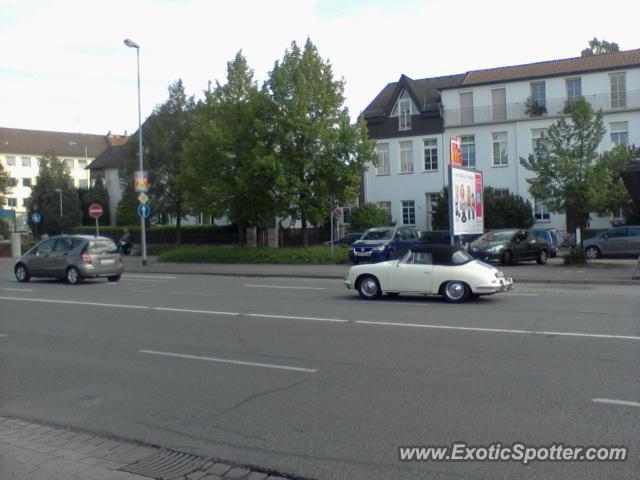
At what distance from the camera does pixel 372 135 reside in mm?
47719

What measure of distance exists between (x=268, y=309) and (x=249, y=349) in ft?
15.7

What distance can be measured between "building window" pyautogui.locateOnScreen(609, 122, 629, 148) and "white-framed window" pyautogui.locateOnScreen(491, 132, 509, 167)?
5.98 meters

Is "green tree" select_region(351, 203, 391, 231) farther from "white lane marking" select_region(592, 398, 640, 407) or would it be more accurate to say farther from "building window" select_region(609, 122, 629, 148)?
"white lane marking" select_region(592, 398, 640, 407)

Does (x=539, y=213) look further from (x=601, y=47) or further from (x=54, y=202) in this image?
(x=54, y=202)

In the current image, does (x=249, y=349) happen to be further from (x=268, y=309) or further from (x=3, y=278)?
(x=3, y=278)

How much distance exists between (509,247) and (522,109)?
17813 millimetres

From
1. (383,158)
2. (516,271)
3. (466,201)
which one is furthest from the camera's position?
(383,158)

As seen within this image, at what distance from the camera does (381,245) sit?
28.9m

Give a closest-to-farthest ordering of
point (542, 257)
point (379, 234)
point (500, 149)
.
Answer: point (542, 257) < point (379, 234) < point (500, 149)

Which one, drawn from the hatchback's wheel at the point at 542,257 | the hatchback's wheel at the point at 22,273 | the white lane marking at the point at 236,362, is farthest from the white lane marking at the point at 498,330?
the hatchback's wheel at the point at 542,257

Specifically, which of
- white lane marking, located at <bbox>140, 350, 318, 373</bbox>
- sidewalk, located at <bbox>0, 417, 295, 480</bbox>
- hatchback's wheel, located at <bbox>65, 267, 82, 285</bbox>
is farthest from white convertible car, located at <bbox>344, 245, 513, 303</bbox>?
sidewalk, located at <bbox>0, 417, 295, 480</bbox>

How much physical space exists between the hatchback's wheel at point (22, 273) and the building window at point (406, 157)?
2798cm

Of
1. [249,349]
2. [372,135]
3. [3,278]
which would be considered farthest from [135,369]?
[372,135]

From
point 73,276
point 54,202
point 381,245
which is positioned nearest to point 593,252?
point 381,245
